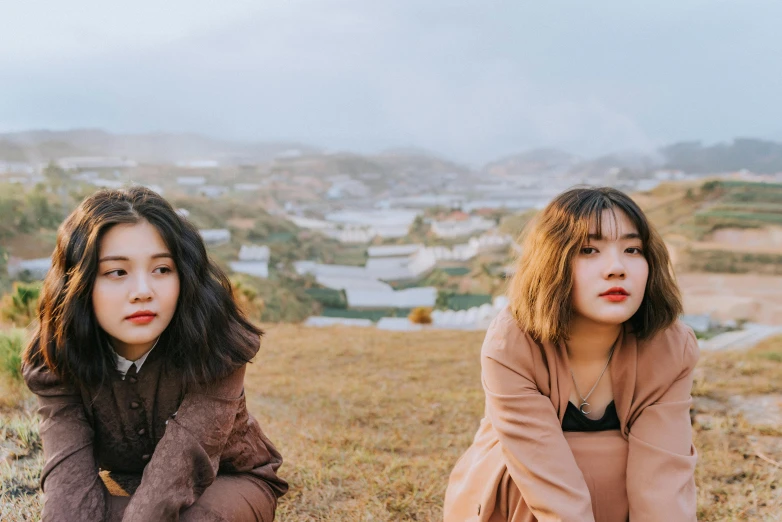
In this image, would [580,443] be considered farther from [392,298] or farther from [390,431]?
[392,298]

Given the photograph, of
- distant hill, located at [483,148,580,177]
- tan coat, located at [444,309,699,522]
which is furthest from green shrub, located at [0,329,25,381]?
distant hill, located at [483,148,580,177]

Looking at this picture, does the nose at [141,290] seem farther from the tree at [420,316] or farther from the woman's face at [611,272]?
the tree at [420,316]

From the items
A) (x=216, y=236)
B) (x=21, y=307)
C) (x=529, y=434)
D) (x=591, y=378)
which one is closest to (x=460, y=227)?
(x=216, y=236)

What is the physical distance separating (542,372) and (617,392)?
25 cm

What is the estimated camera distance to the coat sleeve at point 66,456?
1558 millimetres

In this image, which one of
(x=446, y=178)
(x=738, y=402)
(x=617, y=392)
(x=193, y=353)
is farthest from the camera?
(x=446, y=178)

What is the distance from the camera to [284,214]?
8773 millimetres

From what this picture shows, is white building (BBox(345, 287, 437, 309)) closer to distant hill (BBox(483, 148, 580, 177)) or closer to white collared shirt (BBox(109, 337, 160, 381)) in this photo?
distant hill (BBox(483, 148, 580, 177))

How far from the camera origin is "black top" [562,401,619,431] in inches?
72.1

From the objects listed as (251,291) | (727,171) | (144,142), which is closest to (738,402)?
(251,291)

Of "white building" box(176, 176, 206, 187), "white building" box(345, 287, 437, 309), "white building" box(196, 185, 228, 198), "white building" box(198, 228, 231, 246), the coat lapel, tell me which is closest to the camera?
the coat lapel

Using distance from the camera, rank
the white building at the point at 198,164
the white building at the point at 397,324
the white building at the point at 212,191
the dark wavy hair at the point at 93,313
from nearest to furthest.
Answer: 1. the dark wavy hair at the point at 93,313
2. the white building at the point at 397,324
3. the white building at the point at 212,191
4. the white building at the point at 198,164

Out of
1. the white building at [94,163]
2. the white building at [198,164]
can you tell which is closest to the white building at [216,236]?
the white building at [198,164]

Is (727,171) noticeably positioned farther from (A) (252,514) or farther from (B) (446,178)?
(A) (252,514)
